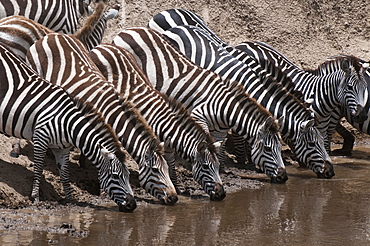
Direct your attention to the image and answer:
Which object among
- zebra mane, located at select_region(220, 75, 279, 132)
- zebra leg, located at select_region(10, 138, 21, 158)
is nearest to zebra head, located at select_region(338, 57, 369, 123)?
zebra mane, located at select_region(220, 75, 279, 132)

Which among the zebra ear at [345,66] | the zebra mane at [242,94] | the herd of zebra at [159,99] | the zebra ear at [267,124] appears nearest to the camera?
the herd of zebra at [159,99]

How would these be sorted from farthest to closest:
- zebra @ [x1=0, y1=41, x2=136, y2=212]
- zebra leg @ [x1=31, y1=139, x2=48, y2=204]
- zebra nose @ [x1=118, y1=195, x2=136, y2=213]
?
1. zebra leg @ [x1=31, y1=139, x2=48, y2=204]
2. zebra @ [x1=0, y1=41, x2=136, y2=212]
3. zebra nose @ [x1=118, y1=195, x2=136, y2=213]

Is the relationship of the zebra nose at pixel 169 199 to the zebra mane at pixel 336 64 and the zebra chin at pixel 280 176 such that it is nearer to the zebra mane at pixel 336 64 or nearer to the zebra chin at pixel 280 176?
the zebra chin at pixel 280 176

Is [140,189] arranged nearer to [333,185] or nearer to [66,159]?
[66,159]

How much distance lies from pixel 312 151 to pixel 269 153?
1126 millimetres

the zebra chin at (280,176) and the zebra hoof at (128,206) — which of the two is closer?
the zebra hoof at (128,206)

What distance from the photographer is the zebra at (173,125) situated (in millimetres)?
9664

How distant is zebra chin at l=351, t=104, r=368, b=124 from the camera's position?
12344 mm

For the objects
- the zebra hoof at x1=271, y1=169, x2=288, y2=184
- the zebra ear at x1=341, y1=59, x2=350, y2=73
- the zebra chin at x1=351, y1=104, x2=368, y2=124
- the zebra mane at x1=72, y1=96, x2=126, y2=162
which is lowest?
the zebra hoof at x1=271, y1=169, x2=288, y2=184

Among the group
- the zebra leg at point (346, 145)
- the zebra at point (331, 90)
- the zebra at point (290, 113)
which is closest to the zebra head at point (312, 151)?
the zebra at point (290, 113)

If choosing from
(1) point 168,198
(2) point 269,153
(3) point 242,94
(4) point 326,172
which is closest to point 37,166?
(1) point 168,198

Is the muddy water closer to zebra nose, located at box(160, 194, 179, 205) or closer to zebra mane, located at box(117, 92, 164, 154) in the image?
zebra nose, located at box(160, 194, 179, 205)

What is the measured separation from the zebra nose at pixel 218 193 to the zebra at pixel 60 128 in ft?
4.21

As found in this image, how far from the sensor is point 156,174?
921 cm
